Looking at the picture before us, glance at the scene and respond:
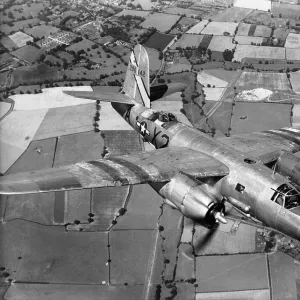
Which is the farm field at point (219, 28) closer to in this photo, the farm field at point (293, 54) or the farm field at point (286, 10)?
the farm field at point (293, 54)

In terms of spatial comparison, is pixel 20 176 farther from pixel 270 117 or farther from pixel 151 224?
pixel 270 117

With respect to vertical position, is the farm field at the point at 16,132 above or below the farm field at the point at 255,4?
below

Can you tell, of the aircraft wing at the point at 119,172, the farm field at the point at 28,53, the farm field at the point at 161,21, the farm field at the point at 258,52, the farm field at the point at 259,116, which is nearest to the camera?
the aircraft wing at the point at 119,172

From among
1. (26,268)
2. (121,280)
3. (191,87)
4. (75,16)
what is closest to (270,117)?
(191,87)

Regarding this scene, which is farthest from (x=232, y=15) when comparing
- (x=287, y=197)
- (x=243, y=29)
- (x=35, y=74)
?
(x=287, y=197)

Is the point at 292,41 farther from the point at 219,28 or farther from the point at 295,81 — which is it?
the point at 295,81

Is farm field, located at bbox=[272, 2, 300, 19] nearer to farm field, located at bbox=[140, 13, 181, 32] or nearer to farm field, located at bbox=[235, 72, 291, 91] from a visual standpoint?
farm field, located at bbox=[140, 13, 181, 32]

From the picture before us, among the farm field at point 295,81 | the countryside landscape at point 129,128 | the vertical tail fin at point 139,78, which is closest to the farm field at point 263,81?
the countryside landscape at point 129,128

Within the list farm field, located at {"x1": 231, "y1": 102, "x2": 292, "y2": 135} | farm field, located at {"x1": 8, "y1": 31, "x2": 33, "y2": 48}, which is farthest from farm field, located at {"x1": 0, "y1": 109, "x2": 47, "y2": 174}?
farm field, located at {"x1": 8, "y1": 31, "x2": 33, "y2": 48}
